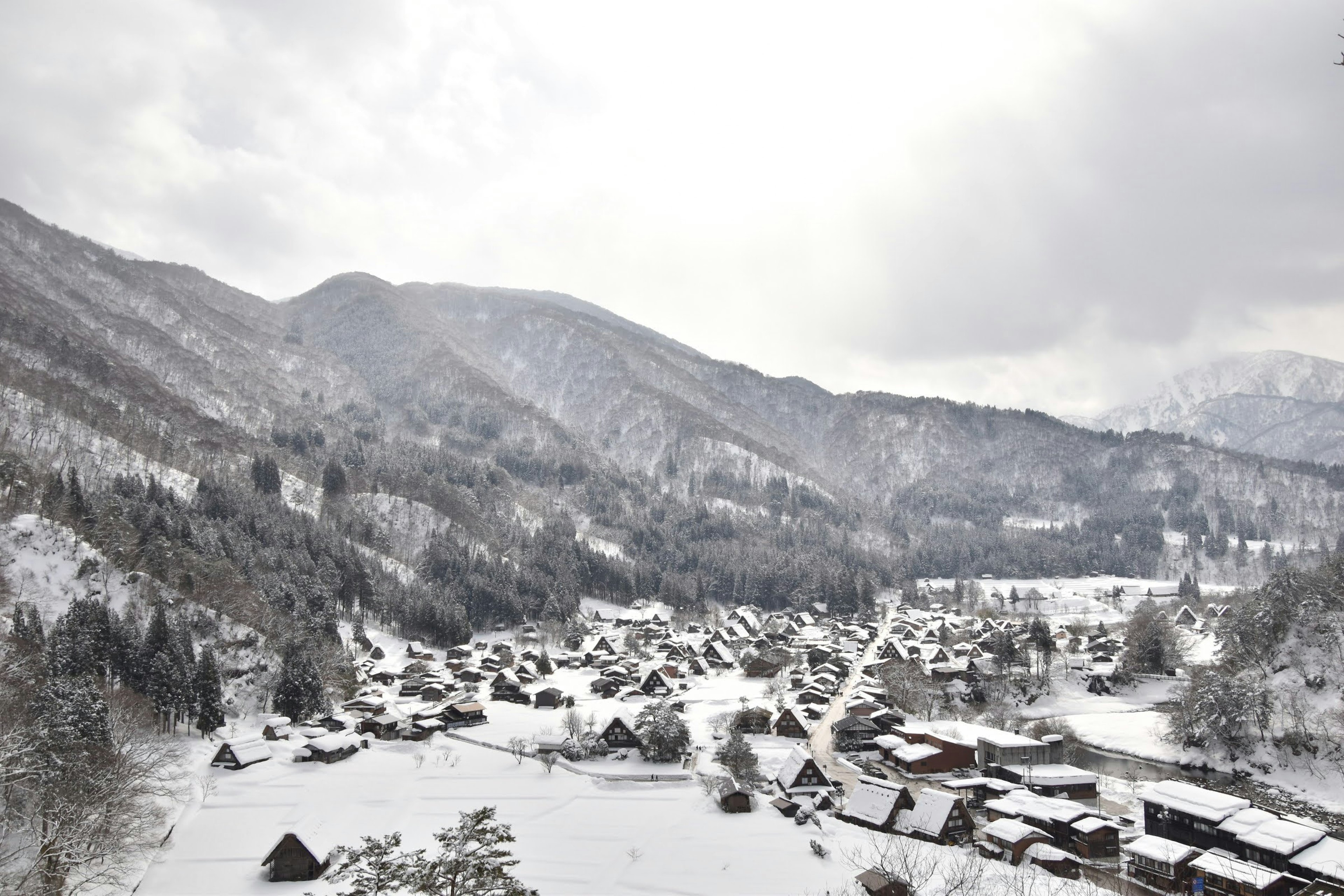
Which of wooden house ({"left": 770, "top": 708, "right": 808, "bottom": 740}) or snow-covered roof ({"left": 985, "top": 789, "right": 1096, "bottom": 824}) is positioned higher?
snow-covered roof ({"left": 985, "top": 789, "right": 1096, "bottom": 824})

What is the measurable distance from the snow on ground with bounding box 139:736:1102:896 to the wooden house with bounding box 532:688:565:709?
1749cm

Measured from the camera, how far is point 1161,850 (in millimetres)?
30766

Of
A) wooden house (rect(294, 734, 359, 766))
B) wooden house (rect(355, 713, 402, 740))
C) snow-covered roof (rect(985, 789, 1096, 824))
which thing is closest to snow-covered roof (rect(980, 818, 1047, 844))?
snow-covered roof (rect(985, 789, 1096, 824))

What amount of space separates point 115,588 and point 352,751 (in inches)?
1093

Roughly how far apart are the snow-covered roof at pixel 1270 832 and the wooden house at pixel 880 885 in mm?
19213

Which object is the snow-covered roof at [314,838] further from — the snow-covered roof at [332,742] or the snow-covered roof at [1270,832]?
the snow-covered roof at [1270,832]

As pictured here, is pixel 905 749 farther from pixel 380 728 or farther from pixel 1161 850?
pixel 380 728

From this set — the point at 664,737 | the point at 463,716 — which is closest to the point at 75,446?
the point at 463,716

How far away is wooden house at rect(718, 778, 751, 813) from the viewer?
3453 cm

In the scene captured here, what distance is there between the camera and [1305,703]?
48.1m

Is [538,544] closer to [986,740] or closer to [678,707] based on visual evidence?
[678,707]

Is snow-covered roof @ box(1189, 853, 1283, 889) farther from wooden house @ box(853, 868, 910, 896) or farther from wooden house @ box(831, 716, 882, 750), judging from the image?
wooden house @ box(831, 716, 882, 750)

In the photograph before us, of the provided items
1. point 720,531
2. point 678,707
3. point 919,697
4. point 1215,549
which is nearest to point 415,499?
point 720,531

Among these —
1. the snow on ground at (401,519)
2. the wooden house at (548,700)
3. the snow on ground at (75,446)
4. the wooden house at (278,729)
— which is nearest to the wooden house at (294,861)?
the wooden house at (278,729)
